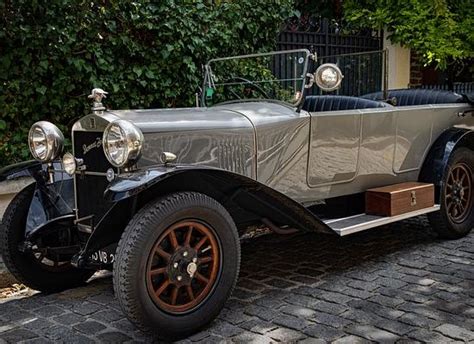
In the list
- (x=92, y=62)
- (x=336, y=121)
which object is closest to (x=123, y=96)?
(x=92, y=62)

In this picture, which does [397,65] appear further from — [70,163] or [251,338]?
[251,338]

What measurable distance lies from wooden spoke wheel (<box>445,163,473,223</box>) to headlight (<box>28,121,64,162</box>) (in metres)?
3.10

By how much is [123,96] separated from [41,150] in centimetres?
175

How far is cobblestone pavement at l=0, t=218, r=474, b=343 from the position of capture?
3.01m

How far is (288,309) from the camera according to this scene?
3332 mm

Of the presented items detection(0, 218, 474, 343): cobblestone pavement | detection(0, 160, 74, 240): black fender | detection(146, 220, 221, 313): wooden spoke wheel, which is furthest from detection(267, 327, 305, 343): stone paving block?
detection(0, 160, 74, 240): black fender

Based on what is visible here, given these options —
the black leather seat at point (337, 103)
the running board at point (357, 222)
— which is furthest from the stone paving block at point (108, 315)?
the black leather seat at point (337, 103)

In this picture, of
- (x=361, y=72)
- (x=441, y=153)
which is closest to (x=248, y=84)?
(x=361, y=72)

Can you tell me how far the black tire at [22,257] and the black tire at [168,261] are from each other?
110 centimetres

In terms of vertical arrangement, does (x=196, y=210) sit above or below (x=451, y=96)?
below

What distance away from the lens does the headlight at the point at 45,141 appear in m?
3.56

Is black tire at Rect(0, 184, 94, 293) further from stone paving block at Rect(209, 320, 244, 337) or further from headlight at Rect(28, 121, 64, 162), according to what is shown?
stone paving block at Rect(209, 320, 244, 337)

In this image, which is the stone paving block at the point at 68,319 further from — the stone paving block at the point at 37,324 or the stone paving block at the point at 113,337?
the stone paving block at the point at 113,337

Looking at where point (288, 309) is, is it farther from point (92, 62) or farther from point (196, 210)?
point (92, 62)
